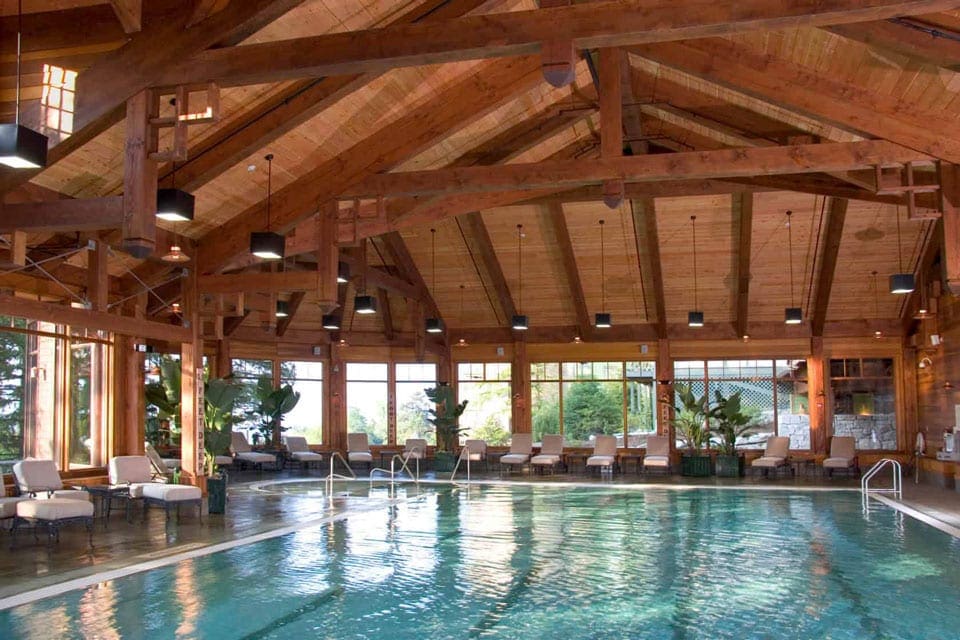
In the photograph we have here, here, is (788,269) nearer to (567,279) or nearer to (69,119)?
(567,279)

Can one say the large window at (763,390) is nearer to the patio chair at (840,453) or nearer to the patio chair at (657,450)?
the patio chair at (840,453)

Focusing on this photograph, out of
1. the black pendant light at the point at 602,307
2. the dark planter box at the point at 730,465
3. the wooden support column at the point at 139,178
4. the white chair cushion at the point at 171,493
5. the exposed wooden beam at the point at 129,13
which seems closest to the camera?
the exposed wooden beam at the point at 129,13

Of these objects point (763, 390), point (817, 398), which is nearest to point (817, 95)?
point (817, 398)

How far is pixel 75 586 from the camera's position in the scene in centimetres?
709

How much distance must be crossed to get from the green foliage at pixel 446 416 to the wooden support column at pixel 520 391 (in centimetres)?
155

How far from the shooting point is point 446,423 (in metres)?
19.5

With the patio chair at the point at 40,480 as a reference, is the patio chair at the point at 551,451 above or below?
below

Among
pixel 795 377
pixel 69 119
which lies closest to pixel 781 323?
pixel 795 377

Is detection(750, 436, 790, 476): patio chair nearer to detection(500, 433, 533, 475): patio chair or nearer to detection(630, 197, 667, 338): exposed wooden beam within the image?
detection(630, 197, 667, 338): exposed wooden beam

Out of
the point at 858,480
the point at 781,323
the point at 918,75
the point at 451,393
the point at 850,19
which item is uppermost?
the point at 918,75

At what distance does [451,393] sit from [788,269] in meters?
7.69

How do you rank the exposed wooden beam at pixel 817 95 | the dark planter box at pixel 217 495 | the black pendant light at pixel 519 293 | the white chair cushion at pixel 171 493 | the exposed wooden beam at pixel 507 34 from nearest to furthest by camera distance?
the exposed wooden beam at pixel 507 34 < the exposed wooden beam at pixel 817 95 < the white chair cushion at pixel 171 493 < the dark planter box at pixel 217 495 < the black pendant light at pixel 519 293

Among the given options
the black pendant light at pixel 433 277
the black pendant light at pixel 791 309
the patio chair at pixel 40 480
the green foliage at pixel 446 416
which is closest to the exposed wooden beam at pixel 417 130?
the patio chair at pixel 40 480

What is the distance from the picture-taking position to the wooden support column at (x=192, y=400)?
12062 mm
